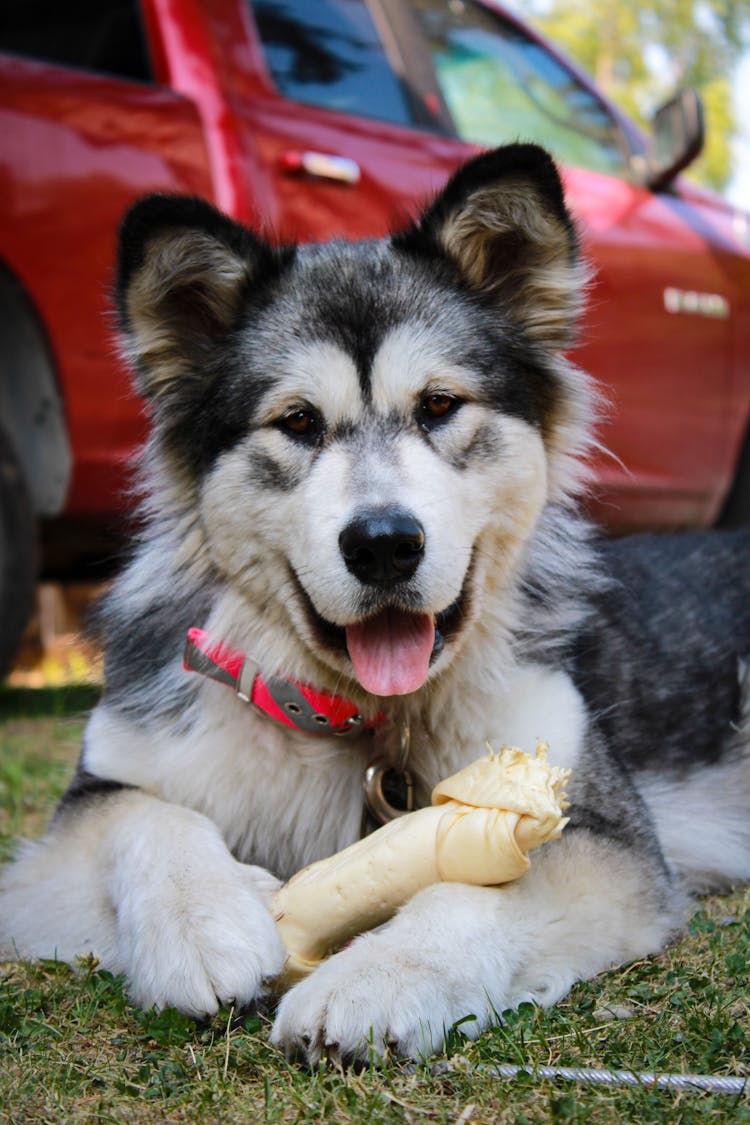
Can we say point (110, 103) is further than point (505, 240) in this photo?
Yes

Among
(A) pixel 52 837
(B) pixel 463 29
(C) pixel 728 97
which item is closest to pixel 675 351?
(B) pixel 463 29

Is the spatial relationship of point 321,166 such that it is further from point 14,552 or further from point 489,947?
point 489,947

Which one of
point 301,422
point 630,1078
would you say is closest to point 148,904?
point 630,1078

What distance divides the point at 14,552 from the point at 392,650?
242 cm

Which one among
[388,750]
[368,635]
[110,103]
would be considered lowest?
[388,750]

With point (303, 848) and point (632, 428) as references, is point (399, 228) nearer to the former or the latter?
point (303, 848)

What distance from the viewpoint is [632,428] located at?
6051 millimetres

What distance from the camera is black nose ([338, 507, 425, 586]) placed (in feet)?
8.28

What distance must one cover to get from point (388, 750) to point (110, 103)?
2.90 meters

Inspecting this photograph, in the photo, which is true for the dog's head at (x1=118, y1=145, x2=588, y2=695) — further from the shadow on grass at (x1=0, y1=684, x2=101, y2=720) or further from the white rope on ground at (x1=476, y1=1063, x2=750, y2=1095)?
the shadow on grass at (x1=0, y1=684, x2=101, y2=720)

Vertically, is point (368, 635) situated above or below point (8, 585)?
above

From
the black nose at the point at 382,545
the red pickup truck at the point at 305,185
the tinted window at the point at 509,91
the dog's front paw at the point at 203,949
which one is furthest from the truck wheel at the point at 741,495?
the dog's front paw at the point at 203,949

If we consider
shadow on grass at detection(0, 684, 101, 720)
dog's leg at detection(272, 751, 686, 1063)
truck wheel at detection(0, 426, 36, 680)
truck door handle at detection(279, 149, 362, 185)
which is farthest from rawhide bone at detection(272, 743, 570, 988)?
shadow on grass at detection(0, 684, 101, 720)

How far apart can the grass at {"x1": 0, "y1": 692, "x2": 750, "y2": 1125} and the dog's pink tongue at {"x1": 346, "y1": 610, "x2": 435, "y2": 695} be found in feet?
2.40
